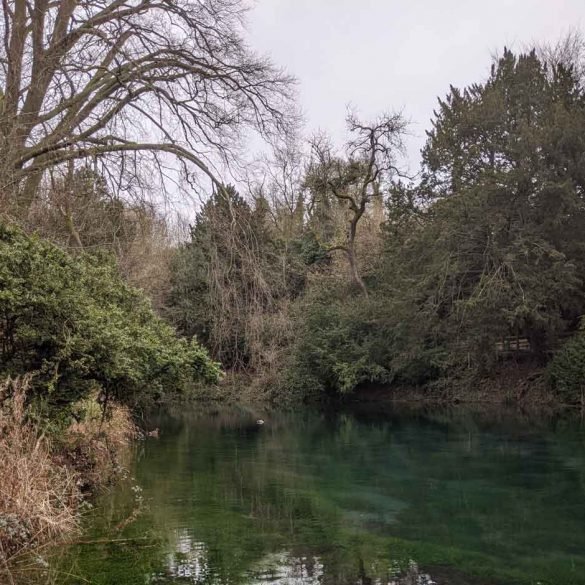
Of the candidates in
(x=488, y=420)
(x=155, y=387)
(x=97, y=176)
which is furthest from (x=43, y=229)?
(x=488, y=420)

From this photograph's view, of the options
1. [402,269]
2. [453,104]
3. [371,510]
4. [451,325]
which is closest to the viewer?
[371,510]

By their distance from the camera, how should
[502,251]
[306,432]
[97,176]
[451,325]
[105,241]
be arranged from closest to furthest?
1. [97,176]
2. [105,241]
3. [306,432]
4. [502,251]
5. [451,325]

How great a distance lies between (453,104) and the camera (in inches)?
1094

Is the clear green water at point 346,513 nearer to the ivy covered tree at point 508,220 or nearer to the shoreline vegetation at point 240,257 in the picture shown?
the shoreline vegetation at point 240,257

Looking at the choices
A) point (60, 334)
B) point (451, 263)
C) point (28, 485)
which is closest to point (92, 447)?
point (60, 334)

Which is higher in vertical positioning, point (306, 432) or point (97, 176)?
point (97, 176)

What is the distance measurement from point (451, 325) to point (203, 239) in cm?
1476

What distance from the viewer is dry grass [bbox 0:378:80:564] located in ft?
22.0

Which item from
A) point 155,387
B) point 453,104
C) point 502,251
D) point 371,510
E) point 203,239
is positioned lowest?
point 371,510

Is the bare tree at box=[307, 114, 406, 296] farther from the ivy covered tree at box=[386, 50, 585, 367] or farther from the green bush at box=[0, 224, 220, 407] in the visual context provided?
the green bush at box=[0, 224, 220, 407]

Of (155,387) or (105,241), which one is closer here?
(155,387)

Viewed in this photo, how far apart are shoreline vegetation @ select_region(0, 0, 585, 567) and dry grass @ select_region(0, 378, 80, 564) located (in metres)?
0.03

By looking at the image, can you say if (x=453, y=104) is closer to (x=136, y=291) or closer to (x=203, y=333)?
(x=203, y=333)

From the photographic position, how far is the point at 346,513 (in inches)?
374
